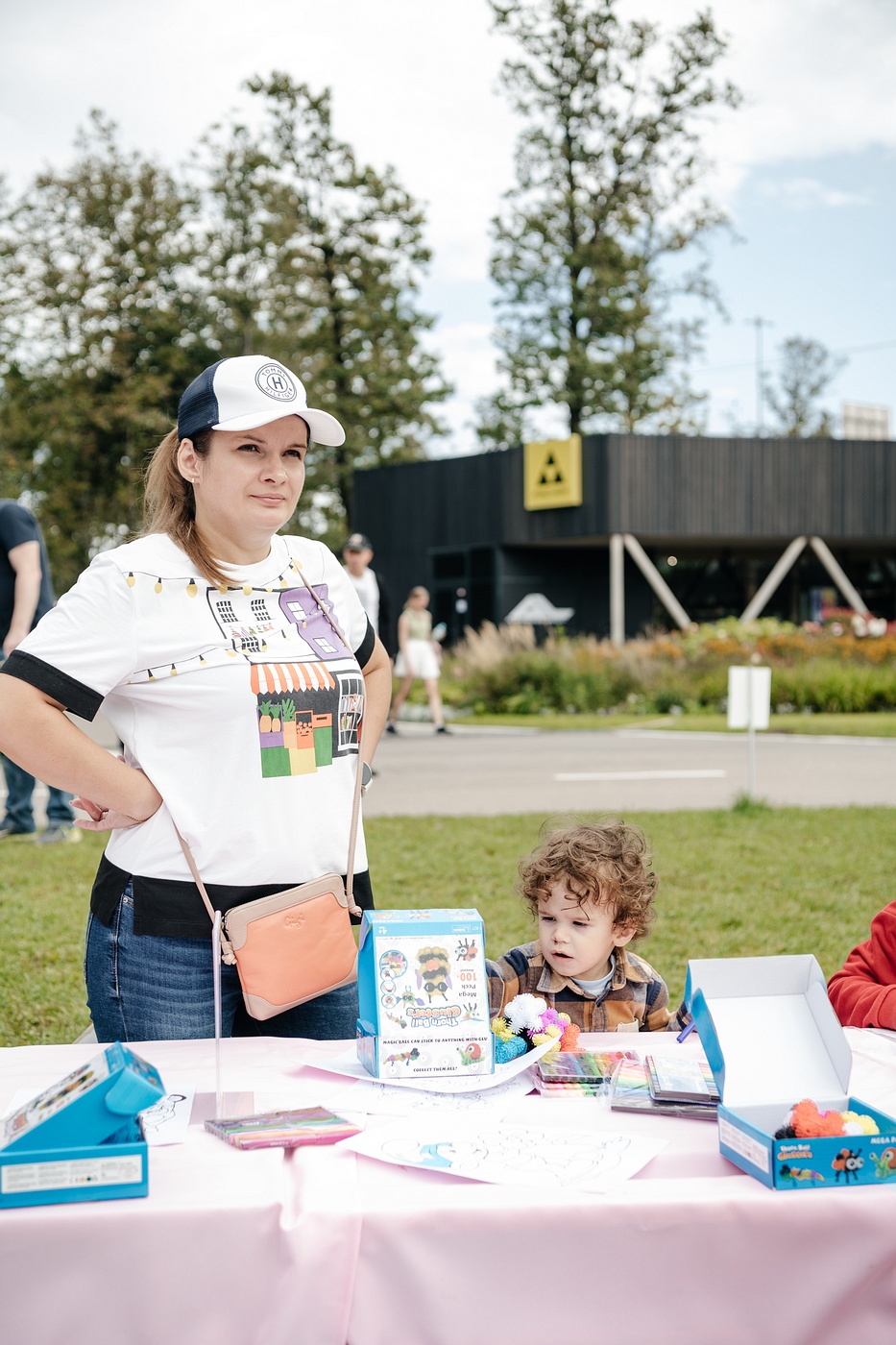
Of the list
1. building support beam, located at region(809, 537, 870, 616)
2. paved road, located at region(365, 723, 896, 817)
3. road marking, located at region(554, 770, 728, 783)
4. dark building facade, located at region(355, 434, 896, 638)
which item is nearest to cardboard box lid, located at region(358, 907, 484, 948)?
paved road, located at region(365, 723, 896, 817)

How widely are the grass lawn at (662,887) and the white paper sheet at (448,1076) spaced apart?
2446 millimetres

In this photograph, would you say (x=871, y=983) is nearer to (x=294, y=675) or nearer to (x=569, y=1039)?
(x=569, y=1039)

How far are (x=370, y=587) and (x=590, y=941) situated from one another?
29.5 ft

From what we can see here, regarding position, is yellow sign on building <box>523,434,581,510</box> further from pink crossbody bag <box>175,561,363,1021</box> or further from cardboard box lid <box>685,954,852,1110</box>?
cardboard box lid <box>685,954,852,1110</box>

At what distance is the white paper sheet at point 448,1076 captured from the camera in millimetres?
1997

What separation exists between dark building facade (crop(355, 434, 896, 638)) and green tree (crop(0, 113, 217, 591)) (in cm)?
855

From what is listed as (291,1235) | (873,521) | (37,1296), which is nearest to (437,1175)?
(291,1235)

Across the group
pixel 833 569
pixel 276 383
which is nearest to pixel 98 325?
pixel 833 569

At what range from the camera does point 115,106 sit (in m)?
36.5

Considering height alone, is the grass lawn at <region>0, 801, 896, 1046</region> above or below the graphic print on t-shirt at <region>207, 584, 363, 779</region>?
below

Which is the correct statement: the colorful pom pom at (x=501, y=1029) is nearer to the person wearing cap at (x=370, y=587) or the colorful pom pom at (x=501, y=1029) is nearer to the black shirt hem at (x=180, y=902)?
the black shirt hem at (x=180, y=902)

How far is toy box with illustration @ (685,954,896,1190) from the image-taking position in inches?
63.5

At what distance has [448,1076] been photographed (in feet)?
6.66

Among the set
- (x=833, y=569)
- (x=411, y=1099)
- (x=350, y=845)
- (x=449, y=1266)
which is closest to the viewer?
(x=449, y=1266)
